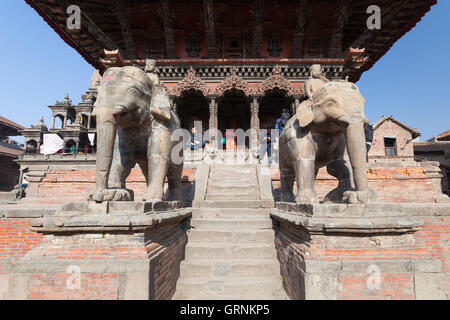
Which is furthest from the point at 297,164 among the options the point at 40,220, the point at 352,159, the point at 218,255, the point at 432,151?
the point at 432,151

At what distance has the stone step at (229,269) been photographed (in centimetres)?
383

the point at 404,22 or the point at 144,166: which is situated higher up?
the point at 404,22

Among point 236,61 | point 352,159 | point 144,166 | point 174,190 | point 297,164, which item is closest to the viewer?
point 352,159

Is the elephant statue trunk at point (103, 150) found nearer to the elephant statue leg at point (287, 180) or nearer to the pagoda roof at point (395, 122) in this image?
the elephant statue leg at point (287, 180)

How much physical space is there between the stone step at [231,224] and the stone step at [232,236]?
24 cm

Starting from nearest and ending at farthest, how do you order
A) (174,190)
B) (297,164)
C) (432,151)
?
1. (297,164)
2. (174,190)
3. (432,151)

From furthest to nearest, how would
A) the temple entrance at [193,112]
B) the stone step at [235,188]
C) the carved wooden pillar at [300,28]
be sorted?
the temple entrance at [193,112], the carved wooden pillar at [300,28], the stone step at [235,188]

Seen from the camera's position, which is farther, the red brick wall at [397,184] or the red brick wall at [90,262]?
the red brick wall at [397,184]

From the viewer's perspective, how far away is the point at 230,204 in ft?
19.5

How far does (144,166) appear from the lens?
14.0ft

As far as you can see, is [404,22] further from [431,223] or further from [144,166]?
[144,166]

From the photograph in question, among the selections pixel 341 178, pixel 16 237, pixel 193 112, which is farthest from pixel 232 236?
pixel 193 112

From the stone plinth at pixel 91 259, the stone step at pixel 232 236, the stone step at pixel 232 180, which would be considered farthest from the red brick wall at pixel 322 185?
the stone plinth at pixel 91 259

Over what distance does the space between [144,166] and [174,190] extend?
95 cm
